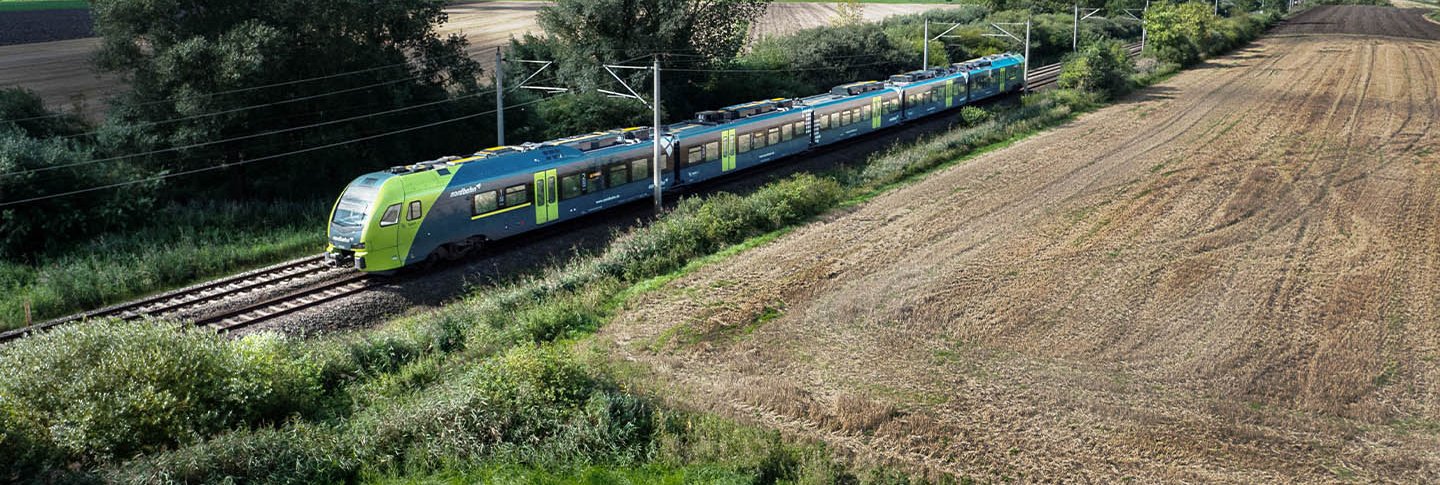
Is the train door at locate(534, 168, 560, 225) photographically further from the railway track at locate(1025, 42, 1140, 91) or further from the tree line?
the railway track at locate(1025, 42, 1140, 91)

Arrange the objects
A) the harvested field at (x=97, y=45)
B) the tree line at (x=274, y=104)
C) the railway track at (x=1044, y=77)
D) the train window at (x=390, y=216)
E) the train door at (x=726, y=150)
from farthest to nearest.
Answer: the railway track at (x=1044, y=77) → the harvested field at (x=97, y=45) → the train door at (x=726, y=150) → the tree line at (x=274, y=104) → the train window at (x=390, y=216)

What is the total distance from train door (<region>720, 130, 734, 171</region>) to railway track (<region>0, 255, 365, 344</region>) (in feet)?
43.6

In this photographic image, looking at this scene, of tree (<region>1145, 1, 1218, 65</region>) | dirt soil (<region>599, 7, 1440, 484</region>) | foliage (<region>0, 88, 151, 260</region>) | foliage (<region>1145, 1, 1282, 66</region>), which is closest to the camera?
dirt soil (<region>599, 7, 1440, 484</region>)

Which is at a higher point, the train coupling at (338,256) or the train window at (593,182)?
the train window at (593,182)

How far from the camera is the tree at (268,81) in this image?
32312mm

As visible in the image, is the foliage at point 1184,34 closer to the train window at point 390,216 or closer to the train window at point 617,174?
the train window at point 617,174

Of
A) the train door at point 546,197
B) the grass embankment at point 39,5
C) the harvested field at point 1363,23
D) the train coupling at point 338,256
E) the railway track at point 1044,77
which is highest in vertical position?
the grass embankment at point 39,5

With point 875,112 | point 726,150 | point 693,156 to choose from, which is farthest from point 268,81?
point 875,112

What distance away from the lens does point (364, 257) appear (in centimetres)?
2384

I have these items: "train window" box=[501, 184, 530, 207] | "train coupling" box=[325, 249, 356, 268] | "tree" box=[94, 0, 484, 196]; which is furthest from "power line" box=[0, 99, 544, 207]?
"train window" box=[501, 184, 530, 207]

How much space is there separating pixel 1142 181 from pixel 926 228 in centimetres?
1029

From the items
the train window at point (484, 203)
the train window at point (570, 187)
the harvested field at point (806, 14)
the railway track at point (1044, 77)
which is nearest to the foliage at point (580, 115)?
the train window at point (570, 187)

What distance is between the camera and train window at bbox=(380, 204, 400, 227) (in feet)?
A: 78.4

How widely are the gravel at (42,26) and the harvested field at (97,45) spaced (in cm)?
136
